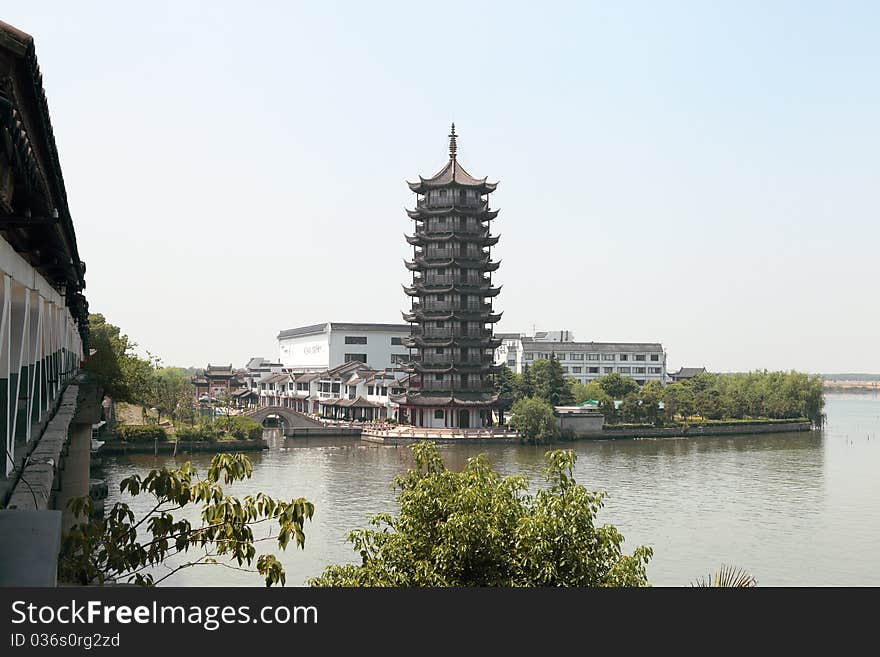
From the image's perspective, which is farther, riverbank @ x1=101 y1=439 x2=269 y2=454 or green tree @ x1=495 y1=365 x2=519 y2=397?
green tree @ x1=495 y1=365 x2=519 y2=397

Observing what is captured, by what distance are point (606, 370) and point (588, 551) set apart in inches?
3532

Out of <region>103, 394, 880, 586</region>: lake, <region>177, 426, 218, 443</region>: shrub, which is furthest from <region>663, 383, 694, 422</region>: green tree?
<region>177, 426, 218, 443</region>: shrub

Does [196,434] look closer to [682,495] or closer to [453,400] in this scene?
[453,400]

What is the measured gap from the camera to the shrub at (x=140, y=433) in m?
49.9

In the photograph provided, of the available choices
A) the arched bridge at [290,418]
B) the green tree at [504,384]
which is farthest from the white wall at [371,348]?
the arched bridge at [290,418]

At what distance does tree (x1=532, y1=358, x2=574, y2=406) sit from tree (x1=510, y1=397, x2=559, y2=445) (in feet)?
31.1

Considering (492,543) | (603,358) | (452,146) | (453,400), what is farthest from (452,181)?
(492,543)

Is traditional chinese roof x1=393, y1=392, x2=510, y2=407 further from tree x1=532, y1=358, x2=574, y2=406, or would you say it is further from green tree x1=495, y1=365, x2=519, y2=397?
tree x1=532, y1=358, x2=574, y2=406

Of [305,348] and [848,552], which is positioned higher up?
[305,348]

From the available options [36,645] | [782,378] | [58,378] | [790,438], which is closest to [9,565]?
[36,645]

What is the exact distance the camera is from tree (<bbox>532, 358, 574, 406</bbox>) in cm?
7262

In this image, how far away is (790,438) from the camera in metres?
68.5

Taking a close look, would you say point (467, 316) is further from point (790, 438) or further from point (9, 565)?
point (9, 565)

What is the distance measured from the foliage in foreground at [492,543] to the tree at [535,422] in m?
50.4
